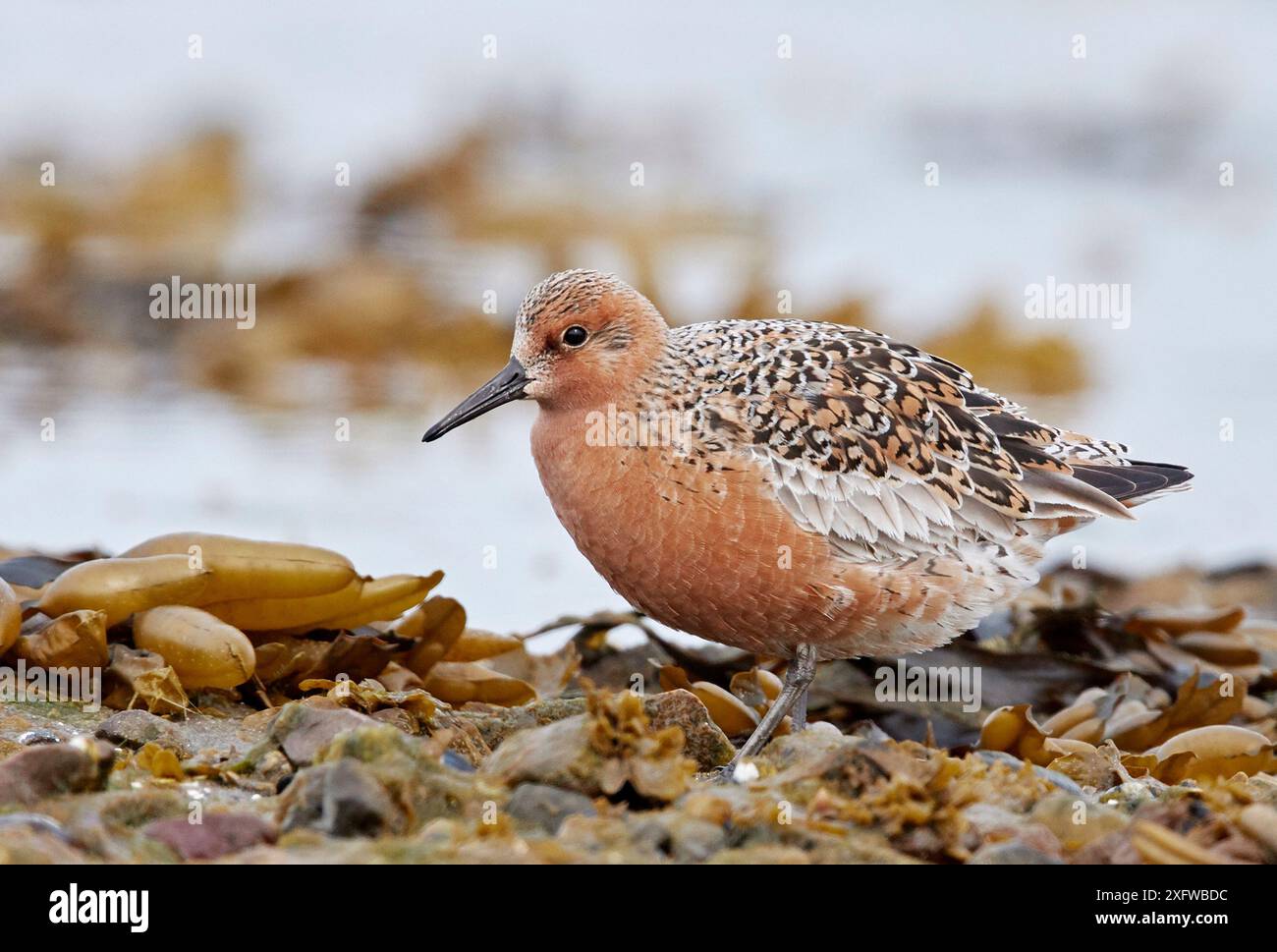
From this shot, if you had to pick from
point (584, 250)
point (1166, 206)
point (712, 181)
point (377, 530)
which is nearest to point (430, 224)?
point (584, 250)

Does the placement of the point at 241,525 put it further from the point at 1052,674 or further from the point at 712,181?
the point at 712,181

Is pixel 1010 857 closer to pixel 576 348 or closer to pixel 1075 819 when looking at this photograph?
pixel 1075 819

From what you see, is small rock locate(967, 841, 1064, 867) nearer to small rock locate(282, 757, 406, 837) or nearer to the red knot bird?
small rock locate(282, 757, 406, 837)

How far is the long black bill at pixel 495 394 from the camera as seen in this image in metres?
4.88

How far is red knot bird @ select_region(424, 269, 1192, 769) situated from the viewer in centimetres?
454

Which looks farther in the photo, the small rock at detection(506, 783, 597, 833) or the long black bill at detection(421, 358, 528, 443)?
the long black bill at detection(421, 358, 528, 443)

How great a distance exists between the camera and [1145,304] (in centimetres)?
1074

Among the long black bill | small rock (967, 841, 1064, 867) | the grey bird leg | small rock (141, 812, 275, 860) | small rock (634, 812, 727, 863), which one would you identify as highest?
the long black bill

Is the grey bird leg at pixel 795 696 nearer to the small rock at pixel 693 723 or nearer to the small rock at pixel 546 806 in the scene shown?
the small rock at pixel 693 723

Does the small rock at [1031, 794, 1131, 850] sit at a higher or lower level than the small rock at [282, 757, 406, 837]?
lower

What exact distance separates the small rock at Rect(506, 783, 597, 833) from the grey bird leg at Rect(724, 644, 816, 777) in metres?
1.28

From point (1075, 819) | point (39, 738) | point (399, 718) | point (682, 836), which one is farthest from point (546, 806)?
point (39, 738)

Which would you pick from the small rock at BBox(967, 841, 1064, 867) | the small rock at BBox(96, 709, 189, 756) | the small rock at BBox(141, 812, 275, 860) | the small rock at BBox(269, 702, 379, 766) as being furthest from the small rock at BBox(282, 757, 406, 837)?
the small rock at BBox(967, 841, 1064, 867)

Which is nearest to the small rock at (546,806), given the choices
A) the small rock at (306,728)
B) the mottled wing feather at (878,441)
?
the small rock at (306,728)
